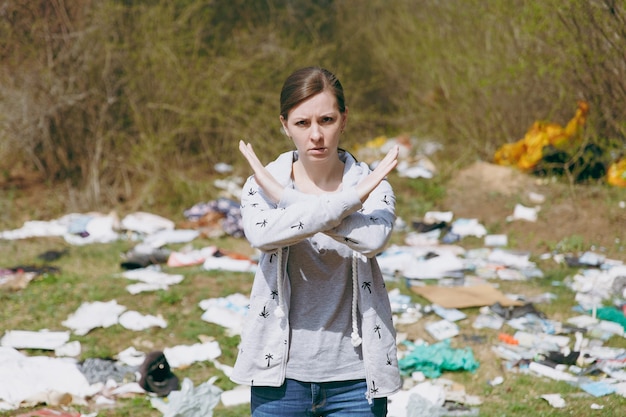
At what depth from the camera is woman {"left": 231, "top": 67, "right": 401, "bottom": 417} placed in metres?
2.34

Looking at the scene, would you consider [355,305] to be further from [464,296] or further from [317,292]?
[464,296]

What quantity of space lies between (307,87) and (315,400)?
0.97 meters

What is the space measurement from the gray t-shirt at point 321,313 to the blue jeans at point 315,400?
31mm

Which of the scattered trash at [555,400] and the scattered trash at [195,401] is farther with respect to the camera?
the scattered trash at [555,400]

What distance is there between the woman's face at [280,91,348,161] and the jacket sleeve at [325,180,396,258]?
0.78 ft

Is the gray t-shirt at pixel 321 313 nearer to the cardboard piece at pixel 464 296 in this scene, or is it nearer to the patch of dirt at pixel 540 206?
the cardboard piece at pixel 464 296

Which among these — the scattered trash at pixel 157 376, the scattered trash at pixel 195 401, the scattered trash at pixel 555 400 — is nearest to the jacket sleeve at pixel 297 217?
the scattered trash at pixel 195 401

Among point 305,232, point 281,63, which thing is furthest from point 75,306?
point 281,63

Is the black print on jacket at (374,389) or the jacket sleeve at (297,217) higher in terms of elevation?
the jacket sleeve at (297,217)

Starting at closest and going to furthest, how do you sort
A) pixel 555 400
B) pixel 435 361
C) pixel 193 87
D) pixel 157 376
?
pixel 555 400, pixel 157 376, pixel 435 361, pixel 193 87

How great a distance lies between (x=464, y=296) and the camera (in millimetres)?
6652

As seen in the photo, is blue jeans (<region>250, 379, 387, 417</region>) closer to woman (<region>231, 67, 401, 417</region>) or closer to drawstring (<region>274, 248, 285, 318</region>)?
woman (<region>231, 67, 401, 417</region>)

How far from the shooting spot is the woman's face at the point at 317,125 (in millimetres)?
2445

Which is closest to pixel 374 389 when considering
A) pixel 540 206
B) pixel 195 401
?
pixel 195 401
